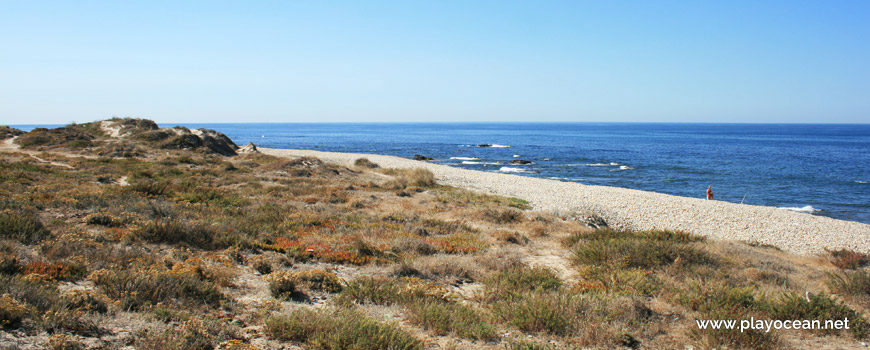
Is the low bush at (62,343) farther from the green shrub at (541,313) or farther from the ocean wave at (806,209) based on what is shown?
the ocean wave at (806,209)

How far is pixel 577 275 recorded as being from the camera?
880 cm

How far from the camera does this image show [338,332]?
491 centimetres

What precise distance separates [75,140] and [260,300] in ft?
113

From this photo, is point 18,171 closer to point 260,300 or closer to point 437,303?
point 260,300

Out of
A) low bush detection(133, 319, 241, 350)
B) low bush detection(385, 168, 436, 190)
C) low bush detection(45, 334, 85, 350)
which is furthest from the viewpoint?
low bush detection(385, 168, 436, 190)

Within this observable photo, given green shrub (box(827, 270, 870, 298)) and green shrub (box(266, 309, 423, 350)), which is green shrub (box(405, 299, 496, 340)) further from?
green shrub (box(827, 270, 870, 298))

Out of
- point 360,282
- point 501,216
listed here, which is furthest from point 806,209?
point 360,282

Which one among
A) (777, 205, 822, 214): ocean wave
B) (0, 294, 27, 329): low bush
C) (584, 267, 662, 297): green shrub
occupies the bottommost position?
(777, 205, 822, 214): ocean wave

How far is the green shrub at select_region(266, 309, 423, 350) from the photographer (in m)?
4.77

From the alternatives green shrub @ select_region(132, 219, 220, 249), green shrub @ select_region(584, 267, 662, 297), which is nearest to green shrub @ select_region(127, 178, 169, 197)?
green shrub @ select_region(132, 219, 220, 249)

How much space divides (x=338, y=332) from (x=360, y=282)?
2266mm

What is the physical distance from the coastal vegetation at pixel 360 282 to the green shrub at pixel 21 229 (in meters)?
0.04

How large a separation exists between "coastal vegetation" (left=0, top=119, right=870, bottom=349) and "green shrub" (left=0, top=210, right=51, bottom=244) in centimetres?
4

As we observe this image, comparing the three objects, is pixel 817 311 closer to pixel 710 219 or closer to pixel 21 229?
pixel 21 229
